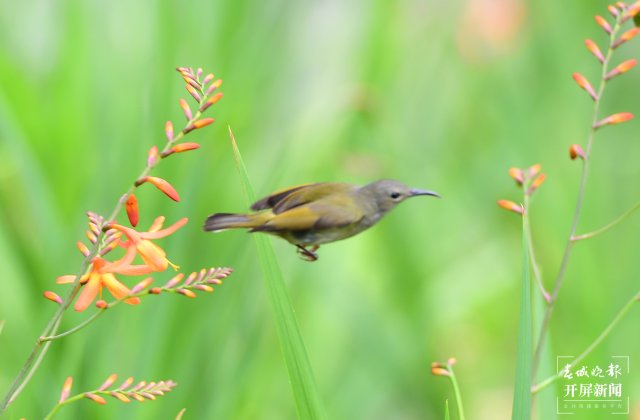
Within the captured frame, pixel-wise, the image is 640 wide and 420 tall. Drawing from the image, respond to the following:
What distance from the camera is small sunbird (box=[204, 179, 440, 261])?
1.16 metres

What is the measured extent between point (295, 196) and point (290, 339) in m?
0.18

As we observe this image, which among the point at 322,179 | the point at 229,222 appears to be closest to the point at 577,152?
the point at 229,222

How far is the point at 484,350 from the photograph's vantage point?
3.47m

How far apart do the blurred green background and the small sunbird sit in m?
0.38

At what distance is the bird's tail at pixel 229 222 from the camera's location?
110 centimetres

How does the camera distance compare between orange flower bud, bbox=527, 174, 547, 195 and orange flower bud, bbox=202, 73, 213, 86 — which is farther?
orange flower bud, bbox=527, 174, 547, 195

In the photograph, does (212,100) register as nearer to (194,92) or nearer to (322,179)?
(194,92)

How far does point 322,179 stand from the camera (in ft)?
9.39

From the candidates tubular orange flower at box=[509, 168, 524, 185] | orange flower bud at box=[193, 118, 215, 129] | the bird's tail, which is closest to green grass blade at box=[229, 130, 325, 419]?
the bird's tail

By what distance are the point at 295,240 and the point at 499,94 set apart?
2.46 metres

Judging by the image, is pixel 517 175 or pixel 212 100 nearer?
pixel 212 100

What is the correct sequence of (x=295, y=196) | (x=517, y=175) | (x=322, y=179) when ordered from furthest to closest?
(x=322, y=179)
(x=517, y=175)
(x=295, y=196)

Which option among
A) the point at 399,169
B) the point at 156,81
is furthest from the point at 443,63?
the point at 156,81

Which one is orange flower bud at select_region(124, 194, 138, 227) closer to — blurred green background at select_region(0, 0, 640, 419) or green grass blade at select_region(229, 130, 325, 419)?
green grass blade at select_region(229, 130, 325, 419)
